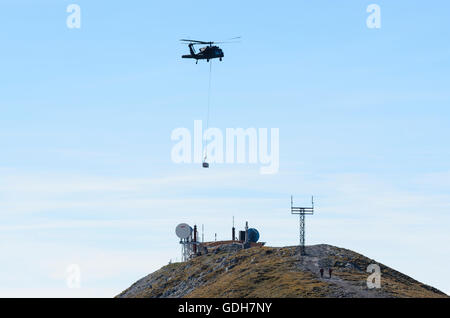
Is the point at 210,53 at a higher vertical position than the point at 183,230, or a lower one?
higher

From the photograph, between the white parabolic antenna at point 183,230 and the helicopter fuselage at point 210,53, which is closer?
the helicopter fuselage at point 210,53

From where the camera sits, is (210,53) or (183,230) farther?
(183,230)

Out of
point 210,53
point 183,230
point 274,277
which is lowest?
point 274,277

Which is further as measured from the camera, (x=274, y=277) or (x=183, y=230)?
(x=183, y=230)

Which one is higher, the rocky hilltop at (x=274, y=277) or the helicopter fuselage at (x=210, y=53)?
the helicopter fuselage at (x=210, y=53)

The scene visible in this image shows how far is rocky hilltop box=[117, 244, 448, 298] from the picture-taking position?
113 meters

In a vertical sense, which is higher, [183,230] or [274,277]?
[183,230]

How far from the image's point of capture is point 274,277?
398ft

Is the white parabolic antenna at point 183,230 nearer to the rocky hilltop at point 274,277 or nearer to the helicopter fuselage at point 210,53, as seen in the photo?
the rocky hilltop at point 274,277

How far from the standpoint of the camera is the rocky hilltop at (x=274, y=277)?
370 ft

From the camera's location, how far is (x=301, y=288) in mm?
111625

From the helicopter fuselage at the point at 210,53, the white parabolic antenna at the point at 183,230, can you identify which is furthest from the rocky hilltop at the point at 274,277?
the helicopter fuselage at the point at 210,53
